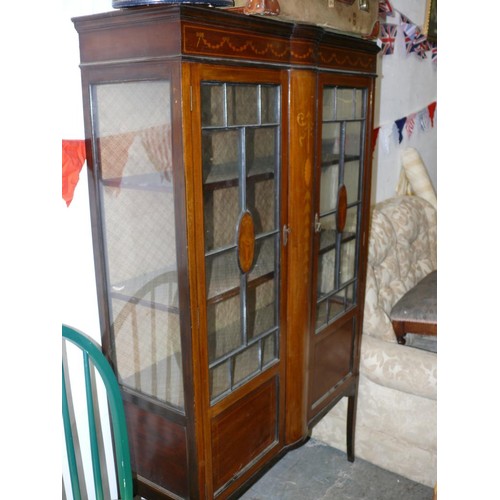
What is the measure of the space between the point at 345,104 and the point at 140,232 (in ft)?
2.65

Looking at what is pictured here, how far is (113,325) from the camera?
1.46 m

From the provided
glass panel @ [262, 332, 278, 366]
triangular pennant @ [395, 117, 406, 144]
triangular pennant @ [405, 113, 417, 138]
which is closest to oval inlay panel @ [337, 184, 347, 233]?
glass panel @ [262, 332, 278, 366]

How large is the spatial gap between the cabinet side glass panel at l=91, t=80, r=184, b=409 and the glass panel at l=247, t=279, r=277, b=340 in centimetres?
24

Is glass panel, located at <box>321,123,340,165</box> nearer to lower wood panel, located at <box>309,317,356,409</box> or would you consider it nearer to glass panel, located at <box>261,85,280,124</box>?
glass panel, located at <box>261,85,280,124</box>

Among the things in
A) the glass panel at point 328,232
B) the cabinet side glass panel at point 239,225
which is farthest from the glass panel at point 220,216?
the glass panel at point 328,232

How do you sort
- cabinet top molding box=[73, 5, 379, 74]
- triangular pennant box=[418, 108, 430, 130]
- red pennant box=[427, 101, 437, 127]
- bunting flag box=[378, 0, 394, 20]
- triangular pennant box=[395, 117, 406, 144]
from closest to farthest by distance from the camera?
cabinet top molding box=[73, 5, 379, 74]
bunting flag box=[378, 0, 394, 20]
triangular pennant box=[395, 117, 406, 144]
triangular pennant box=[418, 108, 430, 130]
red pennant box=[427, 101, 437, 127]

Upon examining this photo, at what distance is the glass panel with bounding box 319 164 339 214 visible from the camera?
1643 millimetres

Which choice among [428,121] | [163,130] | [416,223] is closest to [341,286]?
[163,130]

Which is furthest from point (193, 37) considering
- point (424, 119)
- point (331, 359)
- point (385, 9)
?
point (424, 119)

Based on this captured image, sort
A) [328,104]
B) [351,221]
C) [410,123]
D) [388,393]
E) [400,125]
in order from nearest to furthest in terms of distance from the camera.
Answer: [328,104], [351,221], [388,393], [400,125], [410,123]

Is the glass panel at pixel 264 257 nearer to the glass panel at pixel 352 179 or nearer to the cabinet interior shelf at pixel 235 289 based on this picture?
the cabinet interior shelf at pixel 235 289

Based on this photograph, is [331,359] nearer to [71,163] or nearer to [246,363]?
[246,363]

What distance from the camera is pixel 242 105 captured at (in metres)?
1.27
